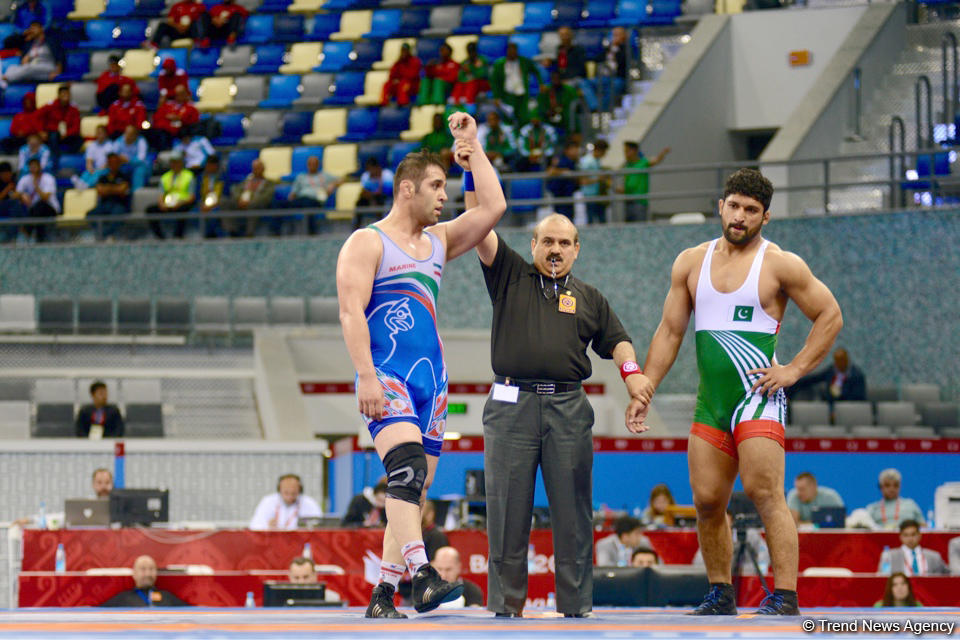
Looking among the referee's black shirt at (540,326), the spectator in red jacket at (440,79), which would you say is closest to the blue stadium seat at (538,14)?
the spectator in red jacket at (440,79)

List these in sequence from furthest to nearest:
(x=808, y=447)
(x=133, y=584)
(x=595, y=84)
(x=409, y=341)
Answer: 1. (x=595, y=84)
2. (x=808, y=447)
3. (x=133, y=584)
4. (x=409, y=341)

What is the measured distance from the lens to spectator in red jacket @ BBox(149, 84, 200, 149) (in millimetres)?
19266

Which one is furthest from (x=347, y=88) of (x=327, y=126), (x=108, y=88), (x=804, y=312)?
(x=804, y=312)

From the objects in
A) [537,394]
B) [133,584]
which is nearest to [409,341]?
[537,394]

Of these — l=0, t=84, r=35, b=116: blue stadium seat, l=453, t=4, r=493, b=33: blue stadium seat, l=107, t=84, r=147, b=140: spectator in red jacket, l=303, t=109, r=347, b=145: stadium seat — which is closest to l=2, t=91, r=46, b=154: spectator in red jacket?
l=107, t=84, r=147, b=140: spectator in red jacket

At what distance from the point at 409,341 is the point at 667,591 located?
4464 millimetres

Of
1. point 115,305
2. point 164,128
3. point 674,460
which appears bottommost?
point 674,460

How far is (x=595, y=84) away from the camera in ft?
62.0

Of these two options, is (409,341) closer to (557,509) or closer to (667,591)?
(557,509)

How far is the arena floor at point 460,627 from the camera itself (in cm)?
429

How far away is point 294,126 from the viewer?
20.1m

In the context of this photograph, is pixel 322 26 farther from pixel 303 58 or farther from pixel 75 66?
pixel 75 66

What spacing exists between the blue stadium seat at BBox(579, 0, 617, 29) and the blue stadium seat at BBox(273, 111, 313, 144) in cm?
394

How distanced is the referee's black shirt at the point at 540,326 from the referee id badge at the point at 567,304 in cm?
1
